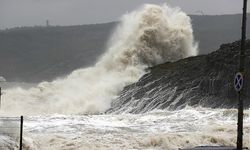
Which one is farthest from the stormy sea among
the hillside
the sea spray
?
the hillside

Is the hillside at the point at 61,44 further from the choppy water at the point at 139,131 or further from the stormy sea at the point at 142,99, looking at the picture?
the choppy water at the point at 139,131

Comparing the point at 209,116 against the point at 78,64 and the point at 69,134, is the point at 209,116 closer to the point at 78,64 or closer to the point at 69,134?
the point at 69,134

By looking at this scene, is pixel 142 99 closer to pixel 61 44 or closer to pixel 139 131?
pixel 139 131

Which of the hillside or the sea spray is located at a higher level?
the hillside

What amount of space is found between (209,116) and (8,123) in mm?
10339

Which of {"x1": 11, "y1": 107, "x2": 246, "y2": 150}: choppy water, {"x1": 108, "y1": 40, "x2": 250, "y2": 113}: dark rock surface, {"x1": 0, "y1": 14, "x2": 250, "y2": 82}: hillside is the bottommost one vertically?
{"x1": 11, "y1": 107, "x2": 246, "y2": 150}: choppy water

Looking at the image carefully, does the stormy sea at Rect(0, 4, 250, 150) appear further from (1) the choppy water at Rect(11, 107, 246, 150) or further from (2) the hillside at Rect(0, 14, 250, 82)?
(2) the hillside at Rect(0, 14, 250, 82)

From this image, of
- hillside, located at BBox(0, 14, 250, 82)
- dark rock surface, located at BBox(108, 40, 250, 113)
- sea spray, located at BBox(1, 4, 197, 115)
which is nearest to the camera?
dark rock surface, located at BBox(108, 40, 250, 113)

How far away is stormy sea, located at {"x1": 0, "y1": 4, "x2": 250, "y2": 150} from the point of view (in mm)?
19422

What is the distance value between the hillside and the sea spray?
8407 cm

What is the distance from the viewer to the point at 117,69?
45562mm

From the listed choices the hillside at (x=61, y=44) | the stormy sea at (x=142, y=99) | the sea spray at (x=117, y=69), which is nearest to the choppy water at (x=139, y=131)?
the stormy sea at (x=142, y=99)

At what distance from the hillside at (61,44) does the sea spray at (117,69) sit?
3310 inches

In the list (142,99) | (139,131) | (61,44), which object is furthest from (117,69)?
(61,44)
